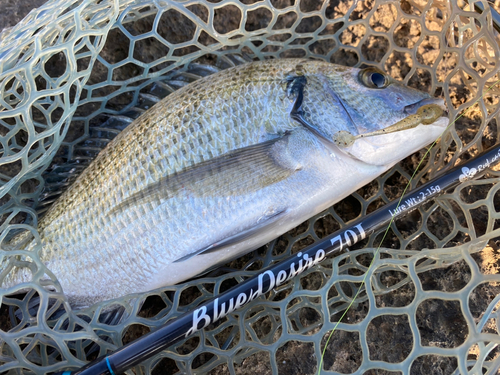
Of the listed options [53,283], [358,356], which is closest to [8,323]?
[53,283]

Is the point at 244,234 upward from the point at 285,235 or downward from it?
upward

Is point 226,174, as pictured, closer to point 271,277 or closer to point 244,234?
point 244,234

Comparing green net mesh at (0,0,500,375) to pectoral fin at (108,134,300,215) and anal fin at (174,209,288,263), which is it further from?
pectoral fin at (108,134,300,215)

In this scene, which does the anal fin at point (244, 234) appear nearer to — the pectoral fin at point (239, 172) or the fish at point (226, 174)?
the fish at point (226, 174)

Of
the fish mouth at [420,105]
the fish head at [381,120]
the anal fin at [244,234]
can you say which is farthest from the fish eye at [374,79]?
the anal fin at [244,234]

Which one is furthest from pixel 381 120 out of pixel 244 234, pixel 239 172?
pixel 244 234

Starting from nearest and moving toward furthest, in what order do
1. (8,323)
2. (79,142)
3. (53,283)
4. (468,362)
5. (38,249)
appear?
(468,362) < (53,283) < (38,249) < (8,323) < (79,142)

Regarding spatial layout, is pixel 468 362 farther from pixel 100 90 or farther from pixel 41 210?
pixel 100 90

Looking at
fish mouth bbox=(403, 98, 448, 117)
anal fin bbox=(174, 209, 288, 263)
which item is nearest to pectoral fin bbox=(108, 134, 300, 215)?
anal fin bbox=(174, 209, 288, 263)
